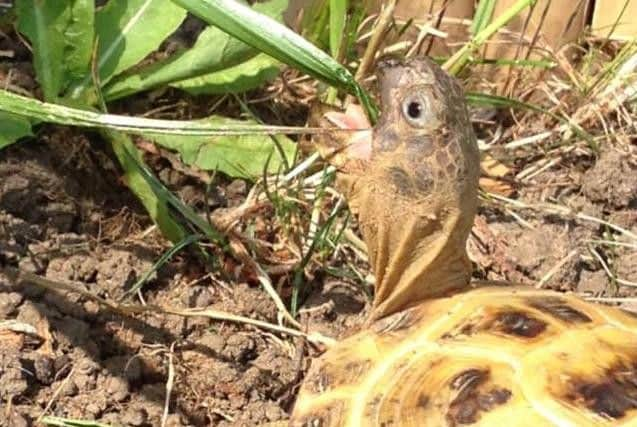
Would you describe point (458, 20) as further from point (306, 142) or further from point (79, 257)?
point (79, 257)

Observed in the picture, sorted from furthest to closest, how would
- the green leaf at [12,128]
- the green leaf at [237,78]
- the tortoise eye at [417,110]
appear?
the green leaf at [237,78], the green leaf at [12,128], the tortoise eye at [417,110]

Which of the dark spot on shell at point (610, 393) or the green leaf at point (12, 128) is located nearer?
the dark spot on shell at point (610, 393)

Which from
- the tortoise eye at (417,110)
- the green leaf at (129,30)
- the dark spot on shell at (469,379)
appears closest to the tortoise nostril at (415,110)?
the tortoise eye at (417,110)

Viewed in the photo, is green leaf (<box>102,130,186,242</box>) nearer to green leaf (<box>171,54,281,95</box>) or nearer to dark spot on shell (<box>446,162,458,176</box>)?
green leaf (<box>171,54,281,95</box>)

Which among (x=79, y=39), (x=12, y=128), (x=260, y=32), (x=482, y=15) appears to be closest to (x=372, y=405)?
(x=260, y=32)

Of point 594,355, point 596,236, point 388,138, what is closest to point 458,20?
point 596,236

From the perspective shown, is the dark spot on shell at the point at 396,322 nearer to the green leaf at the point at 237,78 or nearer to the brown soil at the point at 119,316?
the brown soil at the point at 119,316
